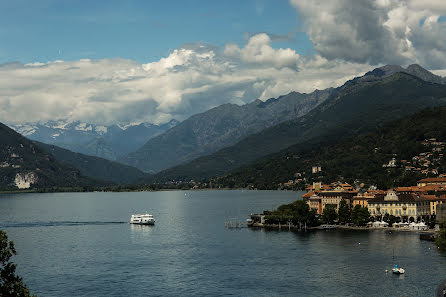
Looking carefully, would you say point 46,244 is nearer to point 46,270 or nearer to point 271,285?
point 46,270

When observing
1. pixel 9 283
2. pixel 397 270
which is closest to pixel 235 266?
pixel 397 270

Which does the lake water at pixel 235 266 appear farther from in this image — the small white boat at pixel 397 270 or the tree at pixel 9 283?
the tree at pixel 9 283

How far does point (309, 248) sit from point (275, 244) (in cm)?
1375

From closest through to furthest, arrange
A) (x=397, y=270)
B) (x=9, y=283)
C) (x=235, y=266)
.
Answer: (x=9, y=283) → (x=397, y=270) → (x=235, y=266)

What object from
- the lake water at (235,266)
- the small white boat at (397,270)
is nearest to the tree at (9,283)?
the lake water at (235,266)

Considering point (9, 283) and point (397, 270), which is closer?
point (9, 283)

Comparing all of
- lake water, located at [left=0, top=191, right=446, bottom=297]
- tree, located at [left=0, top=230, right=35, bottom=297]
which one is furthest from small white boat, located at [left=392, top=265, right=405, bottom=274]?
tree, located at [left=0, top=230, right=35, bottom=297]

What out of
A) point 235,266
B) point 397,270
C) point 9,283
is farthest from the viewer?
point 235,266

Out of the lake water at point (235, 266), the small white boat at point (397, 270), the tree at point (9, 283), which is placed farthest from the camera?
the small white boat at point (397, 270)

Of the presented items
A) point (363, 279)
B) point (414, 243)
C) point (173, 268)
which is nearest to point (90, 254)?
point (173, 268)

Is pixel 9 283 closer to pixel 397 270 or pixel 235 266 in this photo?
pixel 235 266

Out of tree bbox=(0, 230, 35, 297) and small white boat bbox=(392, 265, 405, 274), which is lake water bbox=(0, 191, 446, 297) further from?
tree bbox=(0, 230, 35, 297)

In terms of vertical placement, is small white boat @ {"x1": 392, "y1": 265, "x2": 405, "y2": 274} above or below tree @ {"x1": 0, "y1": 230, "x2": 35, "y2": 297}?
below

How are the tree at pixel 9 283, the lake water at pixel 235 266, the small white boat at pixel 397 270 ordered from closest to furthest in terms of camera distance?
the tree at pixel 9 283
the lake water at pixel 235 266
the small white boat at pixel 397 270
